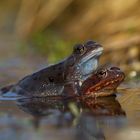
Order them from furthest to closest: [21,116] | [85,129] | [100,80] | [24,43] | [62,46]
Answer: [24,43] → [62,46] → [100,80] → [21,116] → [85,129]

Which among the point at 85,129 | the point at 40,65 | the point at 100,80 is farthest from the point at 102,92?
the point at 40,65

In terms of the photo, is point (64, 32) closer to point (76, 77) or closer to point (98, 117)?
point (76, 77)

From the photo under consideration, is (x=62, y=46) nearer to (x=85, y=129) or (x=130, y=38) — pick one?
(x=130, y=38)

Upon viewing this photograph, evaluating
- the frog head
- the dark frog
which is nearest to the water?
Answer: the dark frog

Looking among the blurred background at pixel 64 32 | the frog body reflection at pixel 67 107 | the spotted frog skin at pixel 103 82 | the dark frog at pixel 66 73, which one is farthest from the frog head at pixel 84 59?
the blurred background at pixel 64 32

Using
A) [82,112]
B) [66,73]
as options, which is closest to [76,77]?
[66,73]

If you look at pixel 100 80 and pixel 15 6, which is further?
pixel 15 6

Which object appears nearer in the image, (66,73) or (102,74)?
(102,74)
